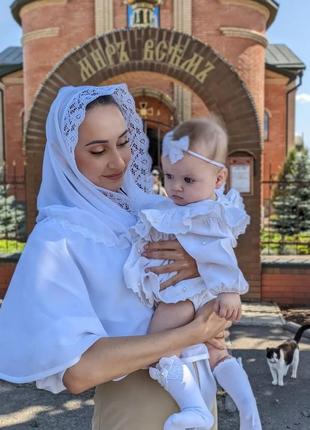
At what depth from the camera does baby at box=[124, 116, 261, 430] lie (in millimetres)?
1595

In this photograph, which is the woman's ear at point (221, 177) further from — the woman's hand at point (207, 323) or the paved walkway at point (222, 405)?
the paved walkway at point (222, 405)

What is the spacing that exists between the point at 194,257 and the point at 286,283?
596cm

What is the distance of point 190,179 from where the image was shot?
5.71ft

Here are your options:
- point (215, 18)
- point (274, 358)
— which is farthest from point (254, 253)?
point (215, 18)

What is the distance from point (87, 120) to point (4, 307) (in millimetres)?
653

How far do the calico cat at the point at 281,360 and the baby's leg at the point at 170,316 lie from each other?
3.16m

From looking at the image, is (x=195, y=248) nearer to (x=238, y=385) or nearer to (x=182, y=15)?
(x=238, y=385)

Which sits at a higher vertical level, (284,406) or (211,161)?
(211,161)

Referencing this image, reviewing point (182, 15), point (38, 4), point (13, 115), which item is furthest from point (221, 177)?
point (13, 115)

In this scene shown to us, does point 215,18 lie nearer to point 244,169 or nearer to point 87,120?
point 244,169

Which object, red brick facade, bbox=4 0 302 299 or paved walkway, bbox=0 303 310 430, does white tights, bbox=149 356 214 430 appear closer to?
paved walkway, bbox=0 303 310 430

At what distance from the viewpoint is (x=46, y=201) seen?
70.4 inches

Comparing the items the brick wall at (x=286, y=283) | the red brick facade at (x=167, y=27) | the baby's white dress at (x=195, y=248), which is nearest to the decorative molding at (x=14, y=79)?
the red brick facade at (x=167, y=27)

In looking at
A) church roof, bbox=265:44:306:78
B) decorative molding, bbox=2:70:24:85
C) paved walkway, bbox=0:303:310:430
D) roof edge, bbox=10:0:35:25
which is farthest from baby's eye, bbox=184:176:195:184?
decorative molding, bbox=2:70:24:85
